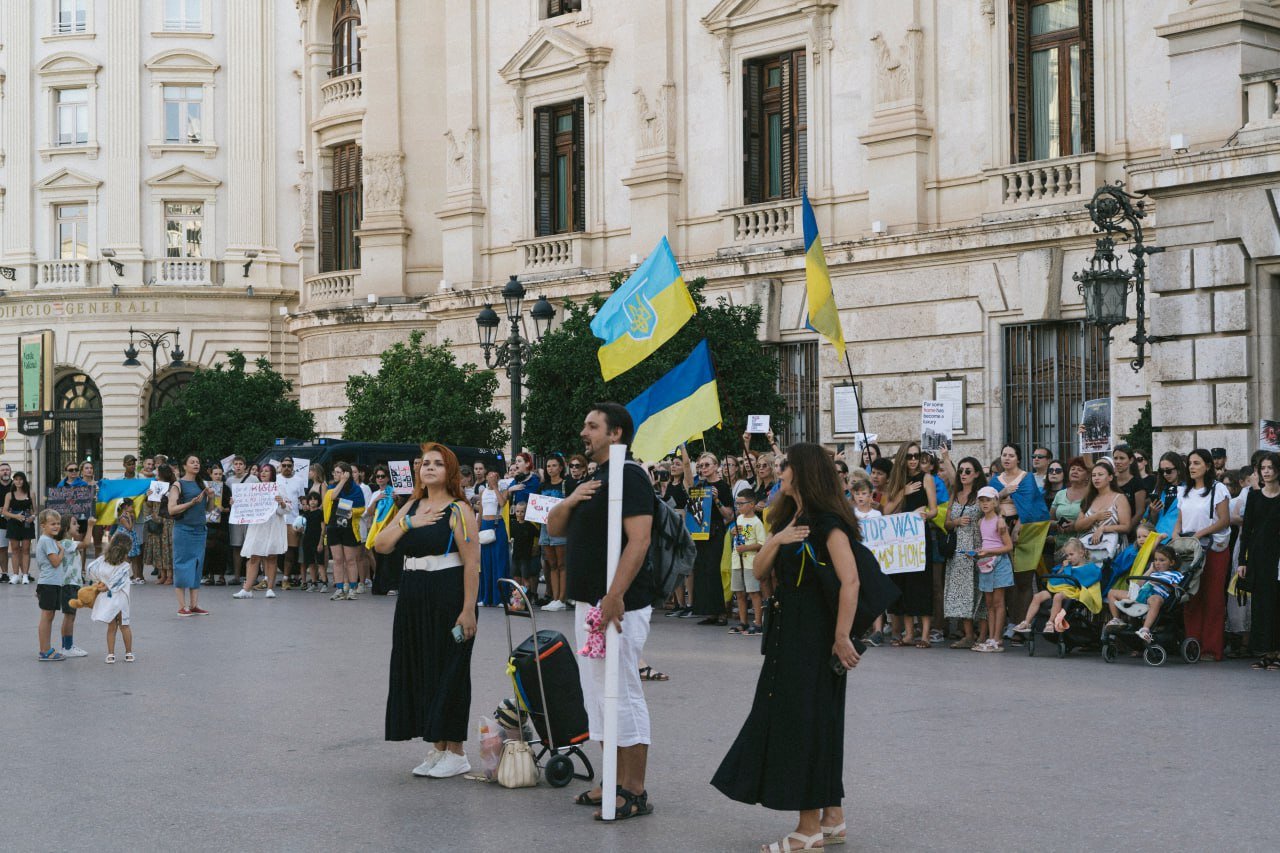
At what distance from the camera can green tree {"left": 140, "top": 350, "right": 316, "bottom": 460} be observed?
3816cm

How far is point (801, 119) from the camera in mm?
27391

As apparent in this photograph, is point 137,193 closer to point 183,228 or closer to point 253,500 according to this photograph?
point 183,228

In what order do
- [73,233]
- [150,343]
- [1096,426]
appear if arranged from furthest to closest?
[73,233]
[150,343]
[1096,426]

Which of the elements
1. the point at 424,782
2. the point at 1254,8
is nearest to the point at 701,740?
the point at 424,782

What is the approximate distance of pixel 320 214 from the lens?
123 feet

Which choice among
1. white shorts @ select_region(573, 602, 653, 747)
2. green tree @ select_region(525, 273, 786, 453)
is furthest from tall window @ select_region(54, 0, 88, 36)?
white shorts @ select_region(573, 602, 653, 747)

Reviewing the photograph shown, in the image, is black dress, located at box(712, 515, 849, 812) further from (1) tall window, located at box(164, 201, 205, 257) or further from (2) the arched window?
(1) tall window, located at box(164, 201, 205, 257)

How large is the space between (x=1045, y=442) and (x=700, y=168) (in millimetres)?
8540

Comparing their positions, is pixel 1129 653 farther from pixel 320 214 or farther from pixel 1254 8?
pixel 320 214

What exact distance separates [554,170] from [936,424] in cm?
1203

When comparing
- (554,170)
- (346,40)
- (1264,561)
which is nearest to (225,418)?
(346,40)

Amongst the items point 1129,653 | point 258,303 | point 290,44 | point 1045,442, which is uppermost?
point 290,44

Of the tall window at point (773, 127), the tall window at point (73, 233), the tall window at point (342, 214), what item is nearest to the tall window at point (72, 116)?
the tall window at point (73, 233)

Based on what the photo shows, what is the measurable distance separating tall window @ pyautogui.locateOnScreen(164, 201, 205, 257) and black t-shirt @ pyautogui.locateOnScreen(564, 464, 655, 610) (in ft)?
147
